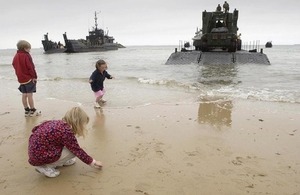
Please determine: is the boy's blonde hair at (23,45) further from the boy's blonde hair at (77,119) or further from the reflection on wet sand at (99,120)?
the boy's blonde hair at (77,119)

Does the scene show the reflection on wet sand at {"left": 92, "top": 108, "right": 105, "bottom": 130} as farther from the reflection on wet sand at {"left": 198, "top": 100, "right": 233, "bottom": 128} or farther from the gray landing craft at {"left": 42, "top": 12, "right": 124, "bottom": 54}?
the gray landing craft at {"left": 42, "top": 12, "right": 124, "bottom": 54}

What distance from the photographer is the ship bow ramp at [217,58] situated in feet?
64.5

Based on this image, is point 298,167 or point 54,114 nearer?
point 298,167

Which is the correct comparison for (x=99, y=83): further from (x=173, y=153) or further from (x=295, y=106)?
(x=295, y=106)

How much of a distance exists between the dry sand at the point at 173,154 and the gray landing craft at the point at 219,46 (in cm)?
1427

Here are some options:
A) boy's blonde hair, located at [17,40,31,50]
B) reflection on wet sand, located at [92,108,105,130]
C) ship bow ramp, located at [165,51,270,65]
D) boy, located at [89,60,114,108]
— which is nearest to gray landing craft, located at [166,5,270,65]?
ship bow ramp, located at [165,51,270,65]

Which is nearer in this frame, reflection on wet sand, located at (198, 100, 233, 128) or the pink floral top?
the pink floral top

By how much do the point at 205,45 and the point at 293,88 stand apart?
12.4 metres

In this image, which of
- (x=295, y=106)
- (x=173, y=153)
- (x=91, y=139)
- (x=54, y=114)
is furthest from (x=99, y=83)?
(x=295, y=106)

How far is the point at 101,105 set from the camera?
7277 millimetres

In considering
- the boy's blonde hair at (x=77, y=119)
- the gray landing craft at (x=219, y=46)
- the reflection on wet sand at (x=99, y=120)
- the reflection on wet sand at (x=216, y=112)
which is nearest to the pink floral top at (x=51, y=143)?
the boy's blonde hair at (x=77, y=119)

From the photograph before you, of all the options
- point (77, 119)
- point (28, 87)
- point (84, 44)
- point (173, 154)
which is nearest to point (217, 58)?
point (28, 87)

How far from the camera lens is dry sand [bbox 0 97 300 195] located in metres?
3.06

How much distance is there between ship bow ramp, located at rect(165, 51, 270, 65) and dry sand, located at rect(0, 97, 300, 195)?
13730 mm
